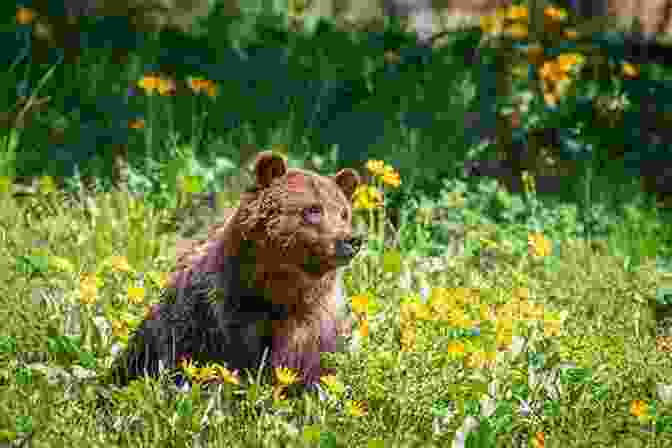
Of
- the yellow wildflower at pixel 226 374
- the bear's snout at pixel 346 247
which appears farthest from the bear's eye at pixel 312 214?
the yellow wildflower at pixel 226 374

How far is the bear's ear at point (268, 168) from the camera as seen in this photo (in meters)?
4.34

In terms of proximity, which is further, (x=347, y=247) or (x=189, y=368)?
(x=347, y=247)

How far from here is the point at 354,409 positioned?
3744 mm

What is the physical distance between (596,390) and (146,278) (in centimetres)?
199

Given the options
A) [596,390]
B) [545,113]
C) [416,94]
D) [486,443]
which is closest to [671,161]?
[545,113]

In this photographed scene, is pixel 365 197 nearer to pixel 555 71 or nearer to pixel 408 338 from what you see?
pixel 408 338

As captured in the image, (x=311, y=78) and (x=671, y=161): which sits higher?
(x=311, y=78)

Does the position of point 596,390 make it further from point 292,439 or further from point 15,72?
point 15,72

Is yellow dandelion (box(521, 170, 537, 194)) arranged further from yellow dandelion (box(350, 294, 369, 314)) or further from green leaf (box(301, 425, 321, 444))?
green leaf (box(301, 425, 321, 444))

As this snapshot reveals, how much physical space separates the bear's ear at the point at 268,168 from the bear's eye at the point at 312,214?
0.21 m

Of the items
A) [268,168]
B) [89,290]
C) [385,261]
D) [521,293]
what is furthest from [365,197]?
[89,290]

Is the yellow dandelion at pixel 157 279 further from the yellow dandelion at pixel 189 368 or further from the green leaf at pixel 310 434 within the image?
the green leaf at pixel 310 434

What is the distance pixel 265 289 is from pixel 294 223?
0.90 feet

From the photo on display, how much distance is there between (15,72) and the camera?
730cm
